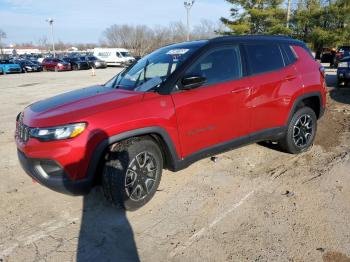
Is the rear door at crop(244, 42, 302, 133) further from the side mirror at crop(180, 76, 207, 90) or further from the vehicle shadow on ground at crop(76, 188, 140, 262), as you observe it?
the vehicle shadow on ground at crop(76, 188, 140, 262)

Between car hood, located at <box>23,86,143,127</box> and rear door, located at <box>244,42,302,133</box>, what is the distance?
1.61 meters

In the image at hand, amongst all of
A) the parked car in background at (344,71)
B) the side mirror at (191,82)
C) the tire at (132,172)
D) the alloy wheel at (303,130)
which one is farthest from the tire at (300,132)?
the parked car in background at (344,71)

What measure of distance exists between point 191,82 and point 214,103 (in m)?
0.43

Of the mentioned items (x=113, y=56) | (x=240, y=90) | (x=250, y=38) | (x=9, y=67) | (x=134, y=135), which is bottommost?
(x=134, y=135)

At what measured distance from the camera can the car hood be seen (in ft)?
10.6

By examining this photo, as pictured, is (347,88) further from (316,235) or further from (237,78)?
(316,235)

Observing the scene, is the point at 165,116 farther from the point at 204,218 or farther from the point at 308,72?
the point at 308,72

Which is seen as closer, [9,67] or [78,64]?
[9,67]

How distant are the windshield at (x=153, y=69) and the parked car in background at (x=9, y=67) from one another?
28260mm

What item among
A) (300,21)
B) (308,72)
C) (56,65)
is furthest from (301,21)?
(308,72)

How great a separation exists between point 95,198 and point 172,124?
4.21 ft

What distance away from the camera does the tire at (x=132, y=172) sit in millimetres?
3346

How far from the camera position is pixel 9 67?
2939 centimetres

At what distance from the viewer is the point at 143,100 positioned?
3525 millimetres
